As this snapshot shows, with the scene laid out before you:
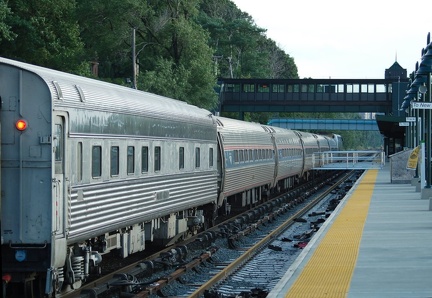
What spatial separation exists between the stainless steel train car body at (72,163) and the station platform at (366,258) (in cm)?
291

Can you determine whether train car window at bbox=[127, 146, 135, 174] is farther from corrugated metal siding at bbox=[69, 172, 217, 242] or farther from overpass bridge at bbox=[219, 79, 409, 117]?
overpass bridge at bbox=[219, 79, 409, 117]

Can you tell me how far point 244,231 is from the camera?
81.5ft

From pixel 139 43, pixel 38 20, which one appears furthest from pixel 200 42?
pixel 38 20

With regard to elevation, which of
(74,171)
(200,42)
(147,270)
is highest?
→ (200,42)

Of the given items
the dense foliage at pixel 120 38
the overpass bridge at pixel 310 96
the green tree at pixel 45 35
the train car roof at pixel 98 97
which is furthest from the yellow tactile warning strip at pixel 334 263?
the overpass bridge at pixel 310 96

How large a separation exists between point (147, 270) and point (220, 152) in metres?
9.85

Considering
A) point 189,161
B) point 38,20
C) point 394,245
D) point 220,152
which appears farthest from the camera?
point 38,20

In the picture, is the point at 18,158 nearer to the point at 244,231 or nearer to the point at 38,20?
the point at 244,231

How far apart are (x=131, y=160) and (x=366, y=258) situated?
14.9 ft

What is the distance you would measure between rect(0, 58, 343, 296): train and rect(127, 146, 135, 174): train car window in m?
0.02

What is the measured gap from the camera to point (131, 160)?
1598 centimetres

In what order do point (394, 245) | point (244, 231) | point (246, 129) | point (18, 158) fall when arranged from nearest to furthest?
point (18, 158)
point (394, 245)
point (244, 231)
point (246, 129)

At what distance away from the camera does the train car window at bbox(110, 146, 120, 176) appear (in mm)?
14809

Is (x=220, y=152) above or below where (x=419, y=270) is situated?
above
